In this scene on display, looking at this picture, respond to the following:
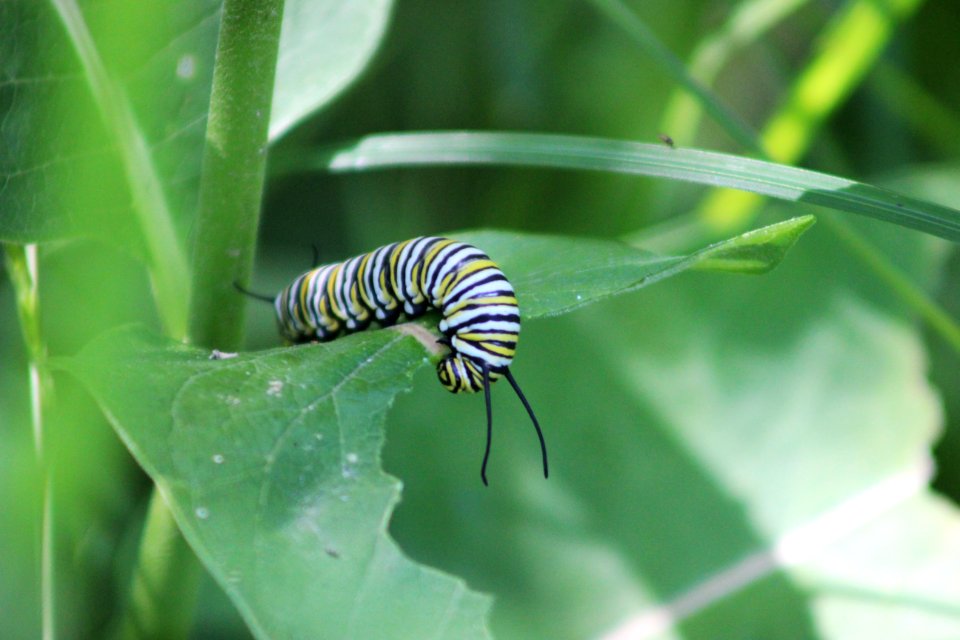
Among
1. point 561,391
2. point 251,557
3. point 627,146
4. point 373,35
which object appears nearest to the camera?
point 251,557

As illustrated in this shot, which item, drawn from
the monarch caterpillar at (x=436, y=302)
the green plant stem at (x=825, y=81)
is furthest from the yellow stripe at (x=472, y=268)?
the green plant stem at (x=825, y=81)

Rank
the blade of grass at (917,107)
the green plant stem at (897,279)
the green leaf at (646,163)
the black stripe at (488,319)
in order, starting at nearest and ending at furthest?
the green leaf at (646,163) < the black stripe at (488,319) < the green plant stem at (897,279) < the blade of grass at (917,107)

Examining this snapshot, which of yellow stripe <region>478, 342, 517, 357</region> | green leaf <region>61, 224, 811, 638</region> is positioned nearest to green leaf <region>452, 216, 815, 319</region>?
green leaf <region>61, 224, 811, 638</region>

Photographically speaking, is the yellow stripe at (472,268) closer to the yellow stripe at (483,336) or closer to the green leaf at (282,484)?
the yellow stripe at (483,336)

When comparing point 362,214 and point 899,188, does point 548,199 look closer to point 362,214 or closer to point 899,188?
point 362,214

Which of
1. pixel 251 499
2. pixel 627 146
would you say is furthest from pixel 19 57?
pixel 627 146
